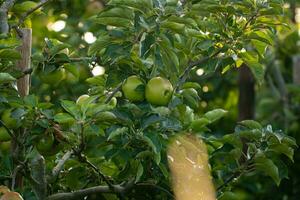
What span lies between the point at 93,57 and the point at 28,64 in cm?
23

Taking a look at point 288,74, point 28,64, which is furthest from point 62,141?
point 288,74

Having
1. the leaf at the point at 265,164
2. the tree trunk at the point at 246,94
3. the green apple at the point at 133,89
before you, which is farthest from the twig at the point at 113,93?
the tree trunk at the point at 246,94

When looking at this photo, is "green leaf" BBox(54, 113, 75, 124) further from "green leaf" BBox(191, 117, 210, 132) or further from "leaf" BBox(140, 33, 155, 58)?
"green leaf" BBox(191, 117, 210, 132)

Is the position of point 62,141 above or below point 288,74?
above

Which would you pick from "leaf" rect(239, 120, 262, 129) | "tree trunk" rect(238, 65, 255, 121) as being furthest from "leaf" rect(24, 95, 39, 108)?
"tree trunk" rect(238, 65, 255, 121)

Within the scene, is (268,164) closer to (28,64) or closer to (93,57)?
(93,57)

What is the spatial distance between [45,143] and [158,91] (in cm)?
40

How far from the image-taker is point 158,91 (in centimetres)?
241

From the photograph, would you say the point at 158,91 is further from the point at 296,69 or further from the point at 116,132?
the point at 296,69

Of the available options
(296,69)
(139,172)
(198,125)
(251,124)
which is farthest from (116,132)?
(296,69)

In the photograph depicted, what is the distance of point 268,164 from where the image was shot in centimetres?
277

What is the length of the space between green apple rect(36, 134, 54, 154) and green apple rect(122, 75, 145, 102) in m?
0.27

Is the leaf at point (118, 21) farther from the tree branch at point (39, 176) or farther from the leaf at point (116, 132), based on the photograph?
the tree branch at point (39, 176)

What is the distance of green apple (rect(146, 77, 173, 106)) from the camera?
2410 mm
